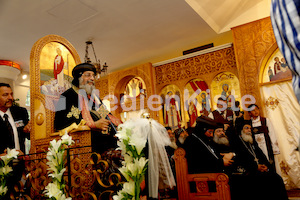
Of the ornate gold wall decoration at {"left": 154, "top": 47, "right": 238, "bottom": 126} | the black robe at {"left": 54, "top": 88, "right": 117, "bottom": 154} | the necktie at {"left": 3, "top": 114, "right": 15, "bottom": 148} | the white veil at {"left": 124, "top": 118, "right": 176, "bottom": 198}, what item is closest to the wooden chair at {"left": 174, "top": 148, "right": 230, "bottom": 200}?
the white veil at {"left": 124, "top": 118, "right": 176, "bottom": 198}

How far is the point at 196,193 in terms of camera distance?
3609 mm

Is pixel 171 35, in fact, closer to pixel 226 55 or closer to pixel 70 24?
pixel 226 55

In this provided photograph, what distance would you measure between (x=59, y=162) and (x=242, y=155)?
13.0 ft

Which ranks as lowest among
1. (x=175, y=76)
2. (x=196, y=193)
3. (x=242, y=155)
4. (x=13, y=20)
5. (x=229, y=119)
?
(x=196, y=193)

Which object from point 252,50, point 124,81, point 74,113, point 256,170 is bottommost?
point 256,170

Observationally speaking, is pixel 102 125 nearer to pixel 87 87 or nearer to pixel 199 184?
pixel 87 87

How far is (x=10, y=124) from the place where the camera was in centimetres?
423

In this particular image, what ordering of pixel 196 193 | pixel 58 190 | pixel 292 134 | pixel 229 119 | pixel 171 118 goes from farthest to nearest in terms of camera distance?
1. pixel 171 118
2. pixel 229 119
3. pixel 292 134
4. pixel 196 193
5. pixel 58 190

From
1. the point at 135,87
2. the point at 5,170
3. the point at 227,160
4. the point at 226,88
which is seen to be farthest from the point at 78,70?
the point at 135,87

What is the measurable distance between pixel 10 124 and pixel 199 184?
3300mm

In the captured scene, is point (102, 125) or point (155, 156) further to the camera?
point (102, 125)

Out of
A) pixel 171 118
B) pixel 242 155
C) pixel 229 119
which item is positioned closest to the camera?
pixel 242 155

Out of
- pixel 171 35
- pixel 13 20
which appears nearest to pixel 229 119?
pixel 171 35

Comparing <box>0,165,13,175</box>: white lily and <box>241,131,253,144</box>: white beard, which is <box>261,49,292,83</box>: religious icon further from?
<box>0,165,13,175</box>: white lily
